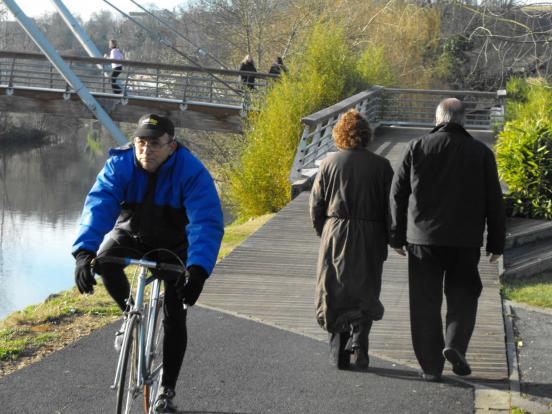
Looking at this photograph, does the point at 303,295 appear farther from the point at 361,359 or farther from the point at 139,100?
the point at 139,100

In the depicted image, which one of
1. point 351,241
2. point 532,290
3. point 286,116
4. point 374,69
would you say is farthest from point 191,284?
point 374,69

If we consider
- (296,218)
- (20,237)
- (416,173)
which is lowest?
(20,237)

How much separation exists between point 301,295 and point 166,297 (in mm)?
3597

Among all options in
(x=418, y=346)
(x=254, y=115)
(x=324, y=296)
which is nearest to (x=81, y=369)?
(x=324, y=296)

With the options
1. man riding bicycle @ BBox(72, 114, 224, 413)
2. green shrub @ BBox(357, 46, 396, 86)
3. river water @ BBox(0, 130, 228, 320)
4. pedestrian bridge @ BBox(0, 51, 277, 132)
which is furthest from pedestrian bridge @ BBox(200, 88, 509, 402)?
pedestrian bridge @ BBox(0, 51, 277, 132)

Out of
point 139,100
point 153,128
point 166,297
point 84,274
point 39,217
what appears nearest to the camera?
point 84,274

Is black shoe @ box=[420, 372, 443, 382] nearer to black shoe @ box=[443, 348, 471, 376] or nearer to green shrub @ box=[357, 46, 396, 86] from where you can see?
black shoe @ box=[443, 348, 471, 376]

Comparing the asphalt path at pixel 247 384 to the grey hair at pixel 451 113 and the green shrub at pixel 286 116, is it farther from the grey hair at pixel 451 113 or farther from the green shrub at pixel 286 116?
the green shrub at pixel 286 116

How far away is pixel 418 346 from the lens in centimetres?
565

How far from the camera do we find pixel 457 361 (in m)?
5.56

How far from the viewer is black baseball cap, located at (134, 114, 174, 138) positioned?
4371 mm

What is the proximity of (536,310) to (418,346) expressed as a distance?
7.27 ft

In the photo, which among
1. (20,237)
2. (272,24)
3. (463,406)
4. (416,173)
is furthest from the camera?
(272,24)

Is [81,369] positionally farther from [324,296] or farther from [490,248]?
[490,248]
